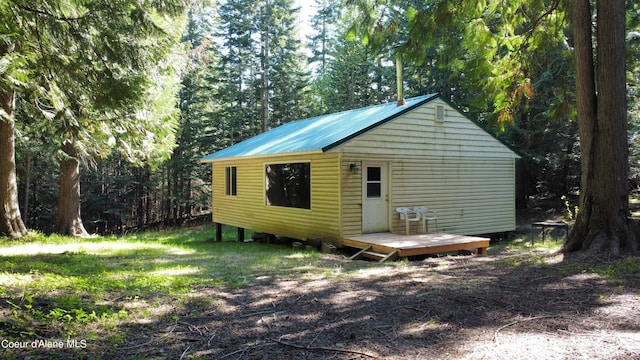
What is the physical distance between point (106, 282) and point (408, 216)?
786 centimetres

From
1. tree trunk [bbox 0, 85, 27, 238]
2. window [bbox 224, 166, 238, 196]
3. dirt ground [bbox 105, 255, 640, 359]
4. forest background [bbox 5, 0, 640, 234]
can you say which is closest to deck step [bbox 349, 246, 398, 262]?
dirt ground [bbox 105, 255, 640, 359]

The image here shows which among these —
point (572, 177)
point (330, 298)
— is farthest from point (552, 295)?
point (572, 177)

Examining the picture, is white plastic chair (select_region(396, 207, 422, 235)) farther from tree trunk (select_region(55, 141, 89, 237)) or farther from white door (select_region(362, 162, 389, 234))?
tree trunk (select_region(55, 141, 89, 237))

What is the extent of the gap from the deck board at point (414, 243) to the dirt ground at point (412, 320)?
3.00 m

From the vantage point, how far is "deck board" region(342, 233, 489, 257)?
9.26 meters

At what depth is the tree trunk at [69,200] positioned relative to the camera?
15.5 metres

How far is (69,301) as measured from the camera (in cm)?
434

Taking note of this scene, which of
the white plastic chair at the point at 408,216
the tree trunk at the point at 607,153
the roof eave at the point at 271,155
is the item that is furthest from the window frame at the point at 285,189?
the tree trunk at the point at 607,153

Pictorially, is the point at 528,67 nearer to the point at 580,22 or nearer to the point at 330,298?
the point at 580,22

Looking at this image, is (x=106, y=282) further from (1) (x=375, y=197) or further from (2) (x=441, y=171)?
(2) (x=441, y=171)

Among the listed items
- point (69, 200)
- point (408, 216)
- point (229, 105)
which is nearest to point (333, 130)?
point (408, 216)

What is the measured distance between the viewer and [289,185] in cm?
1245

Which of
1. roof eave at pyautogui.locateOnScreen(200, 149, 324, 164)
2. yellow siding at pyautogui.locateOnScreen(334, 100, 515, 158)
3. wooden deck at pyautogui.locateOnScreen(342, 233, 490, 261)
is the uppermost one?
yellow siding at pyautogui.locateOnScreen(334, 100, 515, 158)

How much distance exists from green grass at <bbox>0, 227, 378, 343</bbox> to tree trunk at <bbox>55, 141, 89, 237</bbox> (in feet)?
16.6
